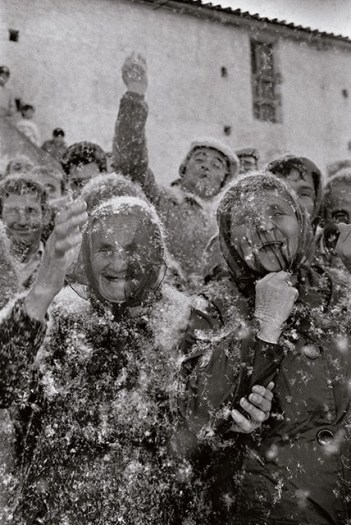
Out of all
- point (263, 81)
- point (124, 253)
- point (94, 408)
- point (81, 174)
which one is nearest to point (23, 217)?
point (81, 174)

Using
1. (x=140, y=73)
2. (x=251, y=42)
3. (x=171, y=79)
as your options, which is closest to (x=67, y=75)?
(x=171, y=79)

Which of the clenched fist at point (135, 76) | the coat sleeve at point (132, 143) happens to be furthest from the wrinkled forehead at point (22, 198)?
the clenched fist at point (135, 76)

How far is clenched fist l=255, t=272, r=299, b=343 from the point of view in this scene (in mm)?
2172

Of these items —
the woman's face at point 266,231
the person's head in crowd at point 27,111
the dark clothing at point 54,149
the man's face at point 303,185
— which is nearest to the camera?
the woman's face at point 266,231

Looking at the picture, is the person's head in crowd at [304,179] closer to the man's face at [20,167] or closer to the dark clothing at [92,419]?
the dark clothing at [92,419]

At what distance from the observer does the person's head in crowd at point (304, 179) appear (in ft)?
12.7

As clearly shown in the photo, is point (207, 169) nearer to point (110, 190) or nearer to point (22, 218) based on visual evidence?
point (110, 190)

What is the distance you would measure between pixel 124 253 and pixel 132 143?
1.55 metres

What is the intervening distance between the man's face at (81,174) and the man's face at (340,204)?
1981 mm

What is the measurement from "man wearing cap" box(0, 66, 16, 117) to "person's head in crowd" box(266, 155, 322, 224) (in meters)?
10.6

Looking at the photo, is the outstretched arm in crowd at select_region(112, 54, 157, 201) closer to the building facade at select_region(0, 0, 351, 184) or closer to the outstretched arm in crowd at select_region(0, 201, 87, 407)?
the outstretched arm in crowd at select_region(0, 201, 87, 407)

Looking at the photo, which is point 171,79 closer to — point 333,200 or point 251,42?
point 251,42

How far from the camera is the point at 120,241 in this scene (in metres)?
2.70

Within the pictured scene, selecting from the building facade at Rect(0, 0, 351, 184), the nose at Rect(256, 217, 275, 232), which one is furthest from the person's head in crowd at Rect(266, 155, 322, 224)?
the building facade at Rect(0, 0, 351, 184)
